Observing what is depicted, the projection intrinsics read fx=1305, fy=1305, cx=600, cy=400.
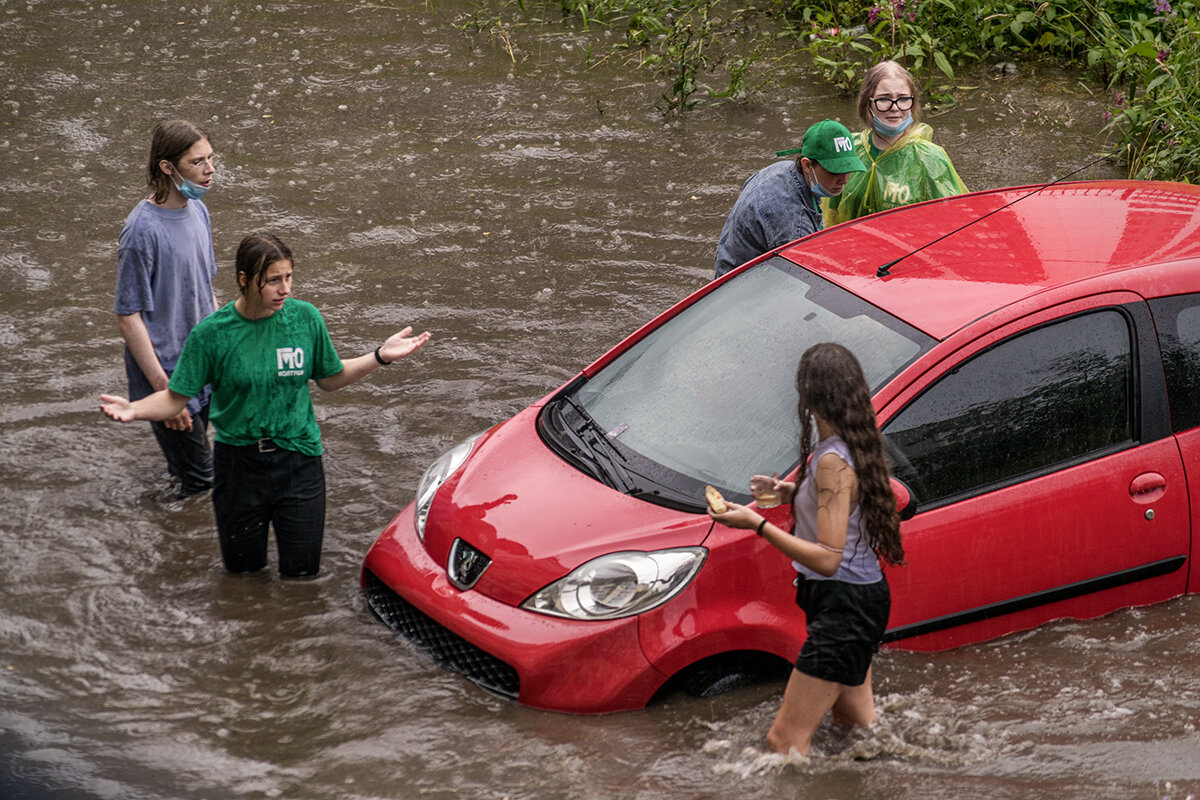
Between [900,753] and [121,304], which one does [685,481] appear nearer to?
[900,753]

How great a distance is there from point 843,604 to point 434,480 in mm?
1864

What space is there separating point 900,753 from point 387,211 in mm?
6048

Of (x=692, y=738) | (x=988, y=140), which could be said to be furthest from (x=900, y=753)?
(x=988, y=140)

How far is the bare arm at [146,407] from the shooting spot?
16.0 feet

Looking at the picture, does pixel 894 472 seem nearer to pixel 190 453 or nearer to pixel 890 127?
pixel 890 127

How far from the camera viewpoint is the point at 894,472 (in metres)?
4.47

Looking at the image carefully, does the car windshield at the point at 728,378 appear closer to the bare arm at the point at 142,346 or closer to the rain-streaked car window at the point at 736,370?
the rain-streaked car window at the point at 736,370

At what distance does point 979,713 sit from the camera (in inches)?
178

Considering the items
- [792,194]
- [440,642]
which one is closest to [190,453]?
[440,642]

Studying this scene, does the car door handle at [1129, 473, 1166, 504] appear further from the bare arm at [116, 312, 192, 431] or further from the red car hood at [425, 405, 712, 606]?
the bare arm at [116, 312, 192, 431]

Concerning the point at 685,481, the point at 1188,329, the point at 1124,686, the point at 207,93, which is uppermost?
the point at 207,93

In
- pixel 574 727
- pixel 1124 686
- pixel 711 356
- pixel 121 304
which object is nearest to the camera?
pixel 574 727

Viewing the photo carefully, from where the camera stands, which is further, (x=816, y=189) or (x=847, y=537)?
(x=816, y=189)

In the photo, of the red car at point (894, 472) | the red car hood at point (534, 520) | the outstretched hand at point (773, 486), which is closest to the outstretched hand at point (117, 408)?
the red car at point (894, 472)
